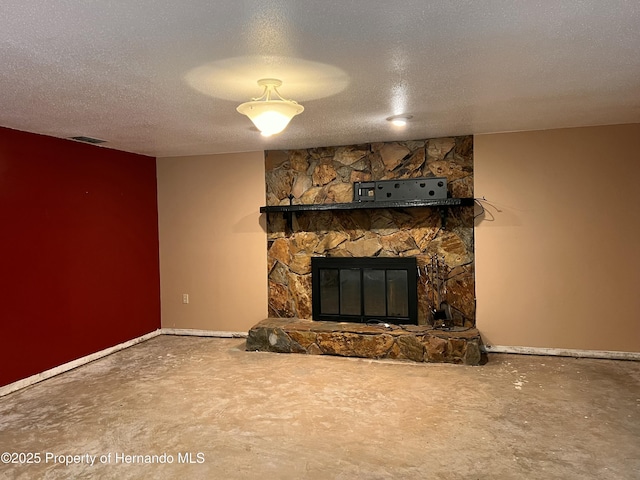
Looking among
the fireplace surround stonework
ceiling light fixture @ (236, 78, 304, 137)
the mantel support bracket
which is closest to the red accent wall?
the fireplace surround stonework

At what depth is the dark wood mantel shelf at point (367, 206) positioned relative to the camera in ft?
15.1

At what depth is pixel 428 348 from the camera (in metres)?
4.39

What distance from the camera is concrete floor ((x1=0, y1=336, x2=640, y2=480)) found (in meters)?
2.59

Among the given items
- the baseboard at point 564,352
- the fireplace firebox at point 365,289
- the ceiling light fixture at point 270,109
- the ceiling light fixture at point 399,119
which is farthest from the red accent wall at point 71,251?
the baseboard at point 564,352

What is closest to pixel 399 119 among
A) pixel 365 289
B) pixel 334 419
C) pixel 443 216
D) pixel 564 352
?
pixel 443 216

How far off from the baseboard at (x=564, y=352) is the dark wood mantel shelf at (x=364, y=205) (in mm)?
1484

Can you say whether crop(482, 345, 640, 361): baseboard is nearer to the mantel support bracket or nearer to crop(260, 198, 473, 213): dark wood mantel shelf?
the mantel support bracket

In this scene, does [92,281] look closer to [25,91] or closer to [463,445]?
[25,91]

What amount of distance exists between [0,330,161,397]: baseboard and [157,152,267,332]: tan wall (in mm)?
609

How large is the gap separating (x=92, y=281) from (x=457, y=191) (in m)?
3.82

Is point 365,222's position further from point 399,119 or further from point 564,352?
point 564,352

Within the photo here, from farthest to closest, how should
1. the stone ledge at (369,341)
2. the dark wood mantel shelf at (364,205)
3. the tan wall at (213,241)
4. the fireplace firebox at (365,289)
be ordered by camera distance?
the tan wall at (213,241)
the fireplace firebox at (365,289)
the dark wood mantel shelf at (364,205)
the stone ledge at (369,341)

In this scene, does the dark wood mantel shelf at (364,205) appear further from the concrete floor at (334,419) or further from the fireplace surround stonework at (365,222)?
the concrete floor at (334,419)

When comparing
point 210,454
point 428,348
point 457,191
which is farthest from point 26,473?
point 457,191
